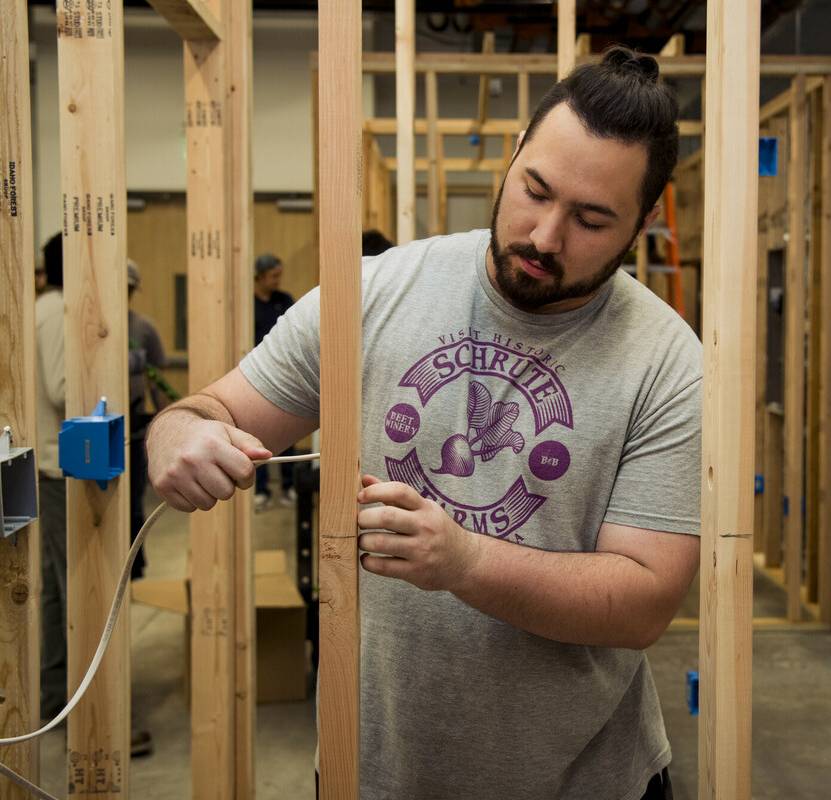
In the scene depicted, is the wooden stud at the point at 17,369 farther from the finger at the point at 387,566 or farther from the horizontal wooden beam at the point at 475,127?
the horizontal wooden beam at the point at 475,127

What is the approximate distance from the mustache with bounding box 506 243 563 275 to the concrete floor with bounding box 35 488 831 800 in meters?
2.28

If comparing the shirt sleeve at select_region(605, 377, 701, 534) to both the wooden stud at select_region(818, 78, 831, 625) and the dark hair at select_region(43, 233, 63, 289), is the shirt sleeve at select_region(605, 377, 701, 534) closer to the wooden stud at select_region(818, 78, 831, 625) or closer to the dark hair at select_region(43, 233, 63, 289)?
the dark hair at select_region(43, 233, 63, 289)

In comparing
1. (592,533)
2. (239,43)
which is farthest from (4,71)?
(592,533)

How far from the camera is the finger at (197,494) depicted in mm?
1065

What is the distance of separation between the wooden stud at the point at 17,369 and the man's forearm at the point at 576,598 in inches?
30.8

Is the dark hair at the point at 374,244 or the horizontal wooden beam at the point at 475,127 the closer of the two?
the dark hair at the point at 374,244

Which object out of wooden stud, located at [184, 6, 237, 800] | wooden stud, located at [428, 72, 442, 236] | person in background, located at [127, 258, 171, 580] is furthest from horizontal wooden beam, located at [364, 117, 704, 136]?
wooden stud, located at [184, 6, 237, 800]

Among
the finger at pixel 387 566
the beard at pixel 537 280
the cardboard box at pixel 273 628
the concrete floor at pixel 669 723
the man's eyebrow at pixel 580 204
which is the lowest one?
the concrete floor at pixel 669 723

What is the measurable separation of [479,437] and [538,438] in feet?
0.27

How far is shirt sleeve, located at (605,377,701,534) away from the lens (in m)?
1.27

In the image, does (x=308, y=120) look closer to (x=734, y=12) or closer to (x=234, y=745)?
(x=234, y=745)

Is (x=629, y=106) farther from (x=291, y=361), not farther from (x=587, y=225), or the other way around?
(x=291, y=361)

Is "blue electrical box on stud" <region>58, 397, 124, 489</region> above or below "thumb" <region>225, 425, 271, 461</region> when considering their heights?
below

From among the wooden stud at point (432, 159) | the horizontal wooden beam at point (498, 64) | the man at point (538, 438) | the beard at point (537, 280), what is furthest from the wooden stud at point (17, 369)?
the horizontal wooden beam at point (498, 64)
